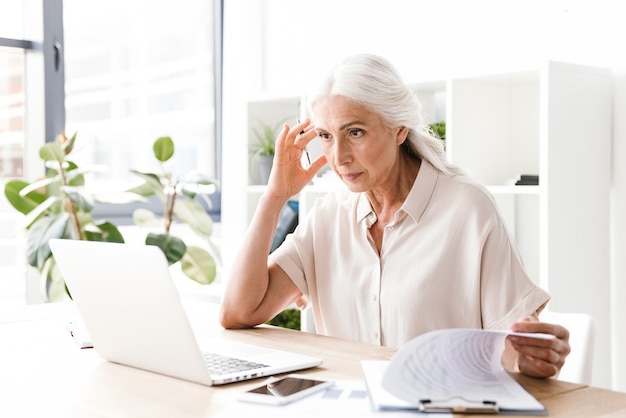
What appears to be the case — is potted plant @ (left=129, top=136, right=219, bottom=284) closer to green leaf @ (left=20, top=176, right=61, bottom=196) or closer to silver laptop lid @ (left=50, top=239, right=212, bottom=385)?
green leaf @ (left=20, top=176, right=61, bottom=196)

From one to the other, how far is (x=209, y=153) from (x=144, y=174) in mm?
1181

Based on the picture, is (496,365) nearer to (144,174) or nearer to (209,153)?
(144,174)

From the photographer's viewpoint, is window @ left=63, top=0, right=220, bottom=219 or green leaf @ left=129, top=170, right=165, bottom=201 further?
window @ left=63, top=0, right=220, bottom=219

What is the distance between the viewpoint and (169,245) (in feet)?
12.5

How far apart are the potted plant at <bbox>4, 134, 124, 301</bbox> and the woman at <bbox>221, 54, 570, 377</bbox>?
1708mm

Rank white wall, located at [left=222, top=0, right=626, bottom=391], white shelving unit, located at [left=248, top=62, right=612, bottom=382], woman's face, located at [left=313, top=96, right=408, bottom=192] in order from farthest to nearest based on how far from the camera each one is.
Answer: white wall, located at [left=222, top=0, right=626, bottom=391] → white shelving unit, located at [left=248, top=62, right=612, bottom=382] → woman's face, located at [left=313, top=96, right=408, bottom=192]

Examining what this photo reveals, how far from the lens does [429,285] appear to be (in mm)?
1871

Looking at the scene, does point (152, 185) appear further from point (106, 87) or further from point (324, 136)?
point (324, 136)

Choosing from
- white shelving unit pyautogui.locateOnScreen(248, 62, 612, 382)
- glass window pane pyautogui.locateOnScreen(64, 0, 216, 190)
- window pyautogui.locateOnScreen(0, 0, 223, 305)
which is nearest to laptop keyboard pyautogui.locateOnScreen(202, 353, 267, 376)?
white shelving unit pyautogui.locateOnScreen(248, 62, 612, 382)

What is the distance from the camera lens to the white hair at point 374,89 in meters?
1.89

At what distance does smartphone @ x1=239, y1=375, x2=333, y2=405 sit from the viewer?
47.8 inches

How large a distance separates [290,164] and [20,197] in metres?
1.99

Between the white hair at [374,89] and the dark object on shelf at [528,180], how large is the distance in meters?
1.02

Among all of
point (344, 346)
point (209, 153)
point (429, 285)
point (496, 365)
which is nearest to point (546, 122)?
point (429, 285)
